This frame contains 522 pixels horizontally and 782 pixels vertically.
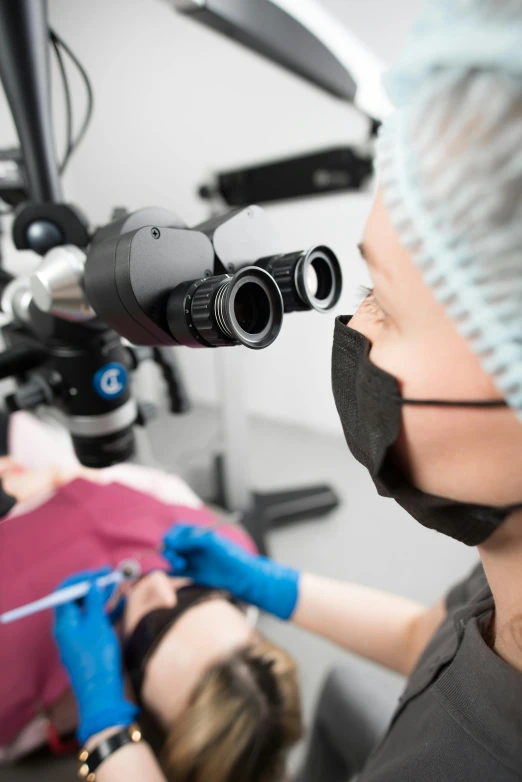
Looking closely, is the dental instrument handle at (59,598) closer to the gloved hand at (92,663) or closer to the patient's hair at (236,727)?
the gloved hand at (92,663)

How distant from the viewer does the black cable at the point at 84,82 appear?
517 mm

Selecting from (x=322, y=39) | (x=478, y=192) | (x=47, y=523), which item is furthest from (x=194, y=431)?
(x=478, y=192)

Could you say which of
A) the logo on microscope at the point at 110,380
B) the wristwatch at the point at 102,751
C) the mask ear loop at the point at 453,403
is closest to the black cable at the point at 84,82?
the logo on microscope at the point at 110,380

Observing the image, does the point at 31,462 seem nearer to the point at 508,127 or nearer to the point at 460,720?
the point at 460,720

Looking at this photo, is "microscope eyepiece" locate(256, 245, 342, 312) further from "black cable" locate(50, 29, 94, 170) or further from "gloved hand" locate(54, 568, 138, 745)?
"gloved hand" locate(54, 568, 138, 745)

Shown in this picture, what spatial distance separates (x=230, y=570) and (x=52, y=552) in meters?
0.46

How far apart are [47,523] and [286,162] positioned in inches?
44.3

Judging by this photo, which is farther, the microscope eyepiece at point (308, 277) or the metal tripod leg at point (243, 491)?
the metal tripod leg at point (243, 491)

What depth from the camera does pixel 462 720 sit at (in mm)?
462

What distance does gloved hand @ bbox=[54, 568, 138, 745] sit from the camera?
763mm

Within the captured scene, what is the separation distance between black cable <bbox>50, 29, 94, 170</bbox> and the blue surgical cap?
1.43 ft

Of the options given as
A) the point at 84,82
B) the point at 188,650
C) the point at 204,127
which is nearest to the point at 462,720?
the point at 188,650

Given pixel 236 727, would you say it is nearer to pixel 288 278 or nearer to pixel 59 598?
pixel 59 598

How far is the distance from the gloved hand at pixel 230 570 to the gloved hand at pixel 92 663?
8.6 inches
